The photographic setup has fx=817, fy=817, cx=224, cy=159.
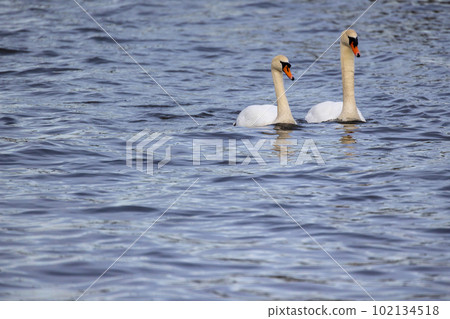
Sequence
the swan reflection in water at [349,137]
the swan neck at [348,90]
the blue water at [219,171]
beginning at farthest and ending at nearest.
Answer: the swan neck at [348,90] → the swan reflection in water at [349,137] → the blue water at [219,171]

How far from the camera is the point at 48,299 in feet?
20.6

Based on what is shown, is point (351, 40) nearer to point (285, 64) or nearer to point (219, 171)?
point (285, 64)

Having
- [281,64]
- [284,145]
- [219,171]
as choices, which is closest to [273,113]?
[281,64]

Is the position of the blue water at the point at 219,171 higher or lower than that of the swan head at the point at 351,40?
lower

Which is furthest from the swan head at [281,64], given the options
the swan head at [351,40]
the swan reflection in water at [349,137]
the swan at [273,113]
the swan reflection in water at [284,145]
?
the swan reflection in water at [349,137]

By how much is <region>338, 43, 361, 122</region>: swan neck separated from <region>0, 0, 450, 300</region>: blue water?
0.38m

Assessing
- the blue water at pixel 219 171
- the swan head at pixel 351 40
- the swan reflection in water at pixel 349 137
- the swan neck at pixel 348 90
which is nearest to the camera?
the blue water at pixel 219 171

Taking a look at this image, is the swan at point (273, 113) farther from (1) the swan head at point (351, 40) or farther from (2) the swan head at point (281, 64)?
(1) the swan head at point (351, 40)

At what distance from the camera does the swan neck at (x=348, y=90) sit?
1257 centimetres

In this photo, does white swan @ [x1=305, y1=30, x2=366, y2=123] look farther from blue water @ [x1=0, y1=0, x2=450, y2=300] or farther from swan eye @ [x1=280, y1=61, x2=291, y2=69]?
swan eye @ [x1=280, y1=61, x2=291, y2=69]

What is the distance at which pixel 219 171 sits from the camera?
33.0ft
